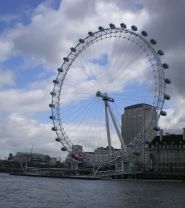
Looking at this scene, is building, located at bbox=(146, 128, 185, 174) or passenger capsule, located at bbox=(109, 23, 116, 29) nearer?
passenger capsule, located at bbox=(109, 23, 116, 29)

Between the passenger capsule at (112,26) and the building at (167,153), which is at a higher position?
the passenger capsule at (112,26)

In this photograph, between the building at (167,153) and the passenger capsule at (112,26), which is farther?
the building at (167,153)

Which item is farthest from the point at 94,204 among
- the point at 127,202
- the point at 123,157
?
the point at 123,157

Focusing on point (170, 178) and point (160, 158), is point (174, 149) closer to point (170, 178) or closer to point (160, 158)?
A: point (160, 158)

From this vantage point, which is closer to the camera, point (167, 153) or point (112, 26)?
point (112, 26)

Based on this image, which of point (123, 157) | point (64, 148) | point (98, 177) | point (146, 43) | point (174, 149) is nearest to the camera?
point (146, 43)

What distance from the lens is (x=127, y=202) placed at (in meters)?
40.2

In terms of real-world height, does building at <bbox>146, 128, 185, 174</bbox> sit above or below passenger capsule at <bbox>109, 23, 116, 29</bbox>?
below

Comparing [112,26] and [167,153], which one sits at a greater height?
[112,26]

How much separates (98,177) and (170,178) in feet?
51.6

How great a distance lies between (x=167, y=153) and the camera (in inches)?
5167

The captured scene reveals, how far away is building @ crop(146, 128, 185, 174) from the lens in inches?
5089

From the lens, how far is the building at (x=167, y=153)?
12925 centimetres

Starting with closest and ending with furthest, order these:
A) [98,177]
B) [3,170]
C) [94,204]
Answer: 1. [94,204]
2. [98,177]
3. [3,170]
